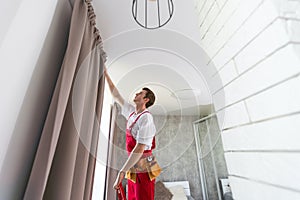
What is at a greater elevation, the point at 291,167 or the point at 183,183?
the point at 291,167

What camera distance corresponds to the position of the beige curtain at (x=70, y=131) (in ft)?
1.73

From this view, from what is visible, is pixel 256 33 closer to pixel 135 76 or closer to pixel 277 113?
pixel 277 113

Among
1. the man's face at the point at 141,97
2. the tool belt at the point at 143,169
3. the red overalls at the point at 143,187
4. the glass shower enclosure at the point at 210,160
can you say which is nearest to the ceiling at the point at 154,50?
the man's face at the point at 141,97

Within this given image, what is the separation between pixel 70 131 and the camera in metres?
0.70

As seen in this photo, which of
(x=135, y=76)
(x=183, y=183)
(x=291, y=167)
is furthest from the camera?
(x=183, y=183)

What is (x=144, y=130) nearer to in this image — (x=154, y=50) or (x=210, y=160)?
(x=154, y=50)

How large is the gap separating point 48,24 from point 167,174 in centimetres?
356

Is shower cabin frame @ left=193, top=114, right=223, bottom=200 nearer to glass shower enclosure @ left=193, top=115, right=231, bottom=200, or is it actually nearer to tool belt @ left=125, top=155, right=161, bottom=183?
glass shower enclosure @ left=193, top=115, right=231, bottom=200

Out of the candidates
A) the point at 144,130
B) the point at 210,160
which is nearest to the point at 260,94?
the point at 144,130

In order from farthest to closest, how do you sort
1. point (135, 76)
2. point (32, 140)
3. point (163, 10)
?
1. point (163, 10)
2. point (135, 76)
3. point (32, 140)

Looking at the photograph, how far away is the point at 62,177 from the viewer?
612mm

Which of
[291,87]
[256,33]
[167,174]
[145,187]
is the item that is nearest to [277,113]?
[291,87]

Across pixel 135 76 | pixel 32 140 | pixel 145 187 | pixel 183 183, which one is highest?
pixel 135 76

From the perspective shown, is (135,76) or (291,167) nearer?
(291,167)
